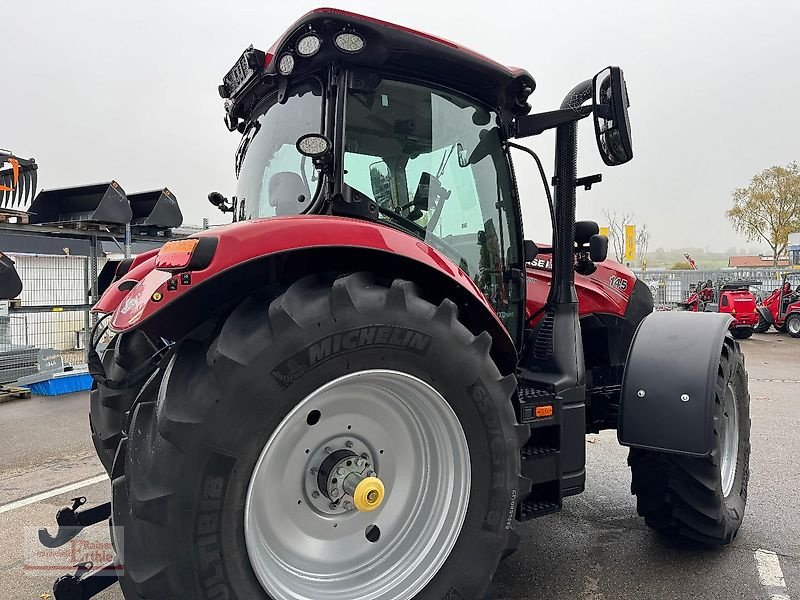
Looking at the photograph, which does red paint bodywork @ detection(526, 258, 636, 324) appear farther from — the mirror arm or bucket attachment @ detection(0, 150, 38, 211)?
bucket attachment @ detection(0, 150, 38, 211)

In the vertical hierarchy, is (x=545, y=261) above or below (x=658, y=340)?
above

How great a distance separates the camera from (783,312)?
1625 centimetres

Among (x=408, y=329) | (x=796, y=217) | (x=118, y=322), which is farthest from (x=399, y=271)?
(x=796, y=217)

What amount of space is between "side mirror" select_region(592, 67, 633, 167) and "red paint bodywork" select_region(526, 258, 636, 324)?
0.82 m

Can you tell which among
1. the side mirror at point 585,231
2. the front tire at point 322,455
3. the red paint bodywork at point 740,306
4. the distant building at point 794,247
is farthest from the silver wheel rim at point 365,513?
the distant building at point 794,247

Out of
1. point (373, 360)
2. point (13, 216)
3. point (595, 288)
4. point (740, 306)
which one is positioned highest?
point (13, 216)

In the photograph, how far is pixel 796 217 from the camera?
1367 inches

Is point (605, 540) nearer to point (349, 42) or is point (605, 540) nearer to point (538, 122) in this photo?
point (538, 122)

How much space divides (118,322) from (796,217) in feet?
133

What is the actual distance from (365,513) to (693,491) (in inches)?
73.7

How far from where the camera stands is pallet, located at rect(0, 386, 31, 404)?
8.00 m

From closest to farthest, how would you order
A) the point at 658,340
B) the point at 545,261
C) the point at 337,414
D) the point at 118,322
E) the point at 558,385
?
1. the point at 118,322
2. the point at 337,414
3. the point at 558,385
4. the point at 658,340
5. the point at 545,261

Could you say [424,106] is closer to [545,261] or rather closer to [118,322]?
[545,261]

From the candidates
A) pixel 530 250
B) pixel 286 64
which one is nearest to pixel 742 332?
pixel 530 250
